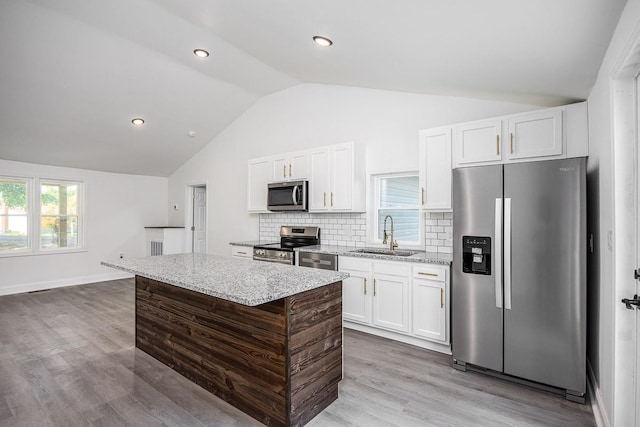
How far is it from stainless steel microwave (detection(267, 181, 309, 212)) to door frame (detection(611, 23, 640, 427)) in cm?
321

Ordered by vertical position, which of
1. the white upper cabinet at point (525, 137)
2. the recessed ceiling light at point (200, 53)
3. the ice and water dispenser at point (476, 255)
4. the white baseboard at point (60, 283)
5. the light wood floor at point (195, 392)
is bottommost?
the light wood floor at point (195, 392)

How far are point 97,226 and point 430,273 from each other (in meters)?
6.37

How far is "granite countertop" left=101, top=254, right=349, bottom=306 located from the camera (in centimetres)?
181

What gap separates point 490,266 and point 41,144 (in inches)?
254

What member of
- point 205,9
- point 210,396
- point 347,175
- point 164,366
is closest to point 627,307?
point 210,396

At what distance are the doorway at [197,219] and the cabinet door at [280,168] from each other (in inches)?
108

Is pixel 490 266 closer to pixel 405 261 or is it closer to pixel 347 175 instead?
pixel 405 261

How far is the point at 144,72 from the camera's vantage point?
13.9ft

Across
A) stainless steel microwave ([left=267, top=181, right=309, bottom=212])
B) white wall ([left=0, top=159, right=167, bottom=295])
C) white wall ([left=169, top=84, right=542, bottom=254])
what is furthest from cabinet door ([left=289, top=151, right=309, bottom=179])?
white wall ([left=0, top=159, right=167, bottom=295])

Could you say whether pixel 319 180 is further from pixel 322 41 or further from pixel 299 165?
pixel 322 41

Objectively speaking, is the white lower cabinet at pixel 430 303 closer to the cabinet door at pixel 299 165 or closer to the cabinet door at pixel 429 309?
the cabinet door at pixel 429 309

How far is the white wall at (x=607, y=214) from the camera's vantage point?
69.5 inches

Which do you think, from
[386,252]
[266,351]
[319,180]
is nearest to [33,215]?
[319,180]

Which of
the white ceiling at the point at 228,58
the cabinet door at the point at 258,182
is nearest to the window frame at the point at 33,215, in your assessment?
the white ceiling at the point at 228,58
